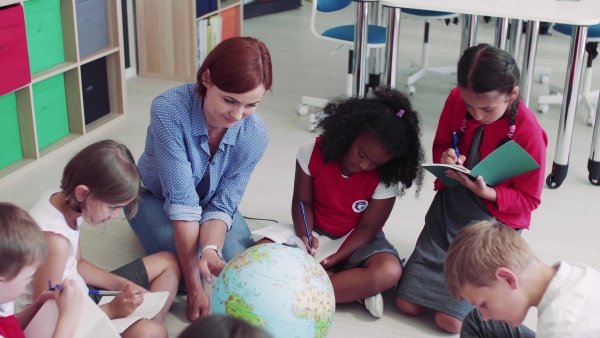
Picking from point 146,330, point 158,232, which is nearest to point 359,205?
point 158,232

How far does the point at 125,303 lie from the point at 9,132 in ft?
5.67

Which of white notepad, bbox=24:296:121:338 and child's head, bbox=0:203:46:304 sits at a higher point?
child's head, bbox=0:203:46:304

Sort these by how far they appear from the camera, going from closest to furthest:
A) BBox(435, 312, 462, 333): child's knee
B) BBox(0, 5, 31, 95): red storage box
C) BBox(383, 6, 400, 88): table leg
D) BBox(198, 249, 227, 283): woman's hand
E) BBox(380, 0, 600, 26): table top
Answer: BBox(198, 249, 227, 283): woman's hand, BBox(435, 312, 462, 333): child's knee, BBox(0, 5, 31, 95): red storage box, BBox(380, 0, 600, 26): table top, BBox(383, 6, 400, 88): table leg

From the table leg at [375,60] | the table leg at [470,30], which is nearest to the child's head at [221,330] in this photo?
the table leg at [470,30]

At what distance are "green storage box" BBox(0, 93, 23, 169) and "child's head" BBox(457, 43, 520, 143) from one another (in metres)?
2.08

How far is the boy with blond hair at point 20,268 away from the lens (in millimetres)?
1566

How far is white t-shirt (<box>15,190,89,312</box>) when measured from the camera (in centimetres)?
201

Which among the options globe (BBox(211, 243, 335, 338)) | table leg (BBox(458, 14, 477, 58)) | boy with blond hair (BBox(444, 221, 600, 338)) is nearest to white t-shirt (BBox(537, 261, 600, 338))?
boy with blond hair (BBox(444, 221, 600, 338))

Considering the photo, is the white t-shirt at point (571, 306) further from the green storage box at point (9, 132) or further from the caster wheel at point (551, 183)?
the green storage box at point (9, 132)

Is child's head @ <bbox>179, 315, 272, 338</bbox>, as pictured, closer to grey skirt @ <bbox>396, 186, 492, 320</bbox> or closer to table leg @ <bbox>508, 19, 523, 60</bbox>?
grey skirt @ <bbox>396, 186, 492, 320</bbox>

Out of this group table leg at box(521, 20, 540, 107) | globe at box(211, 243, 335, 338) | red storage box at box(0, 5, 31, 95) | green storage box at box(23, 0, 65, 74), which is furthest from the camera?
table leg at box(521, 20, 540, 107)

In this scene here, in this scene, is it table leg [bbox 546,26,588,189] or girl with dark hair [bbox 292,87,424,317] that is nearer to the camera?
girl with dark hair [bbox 292,87,424,317]

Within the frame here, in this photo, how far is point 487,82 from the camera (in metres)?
2.32

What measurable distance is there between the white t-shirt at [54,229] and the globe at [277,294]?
405 mm
